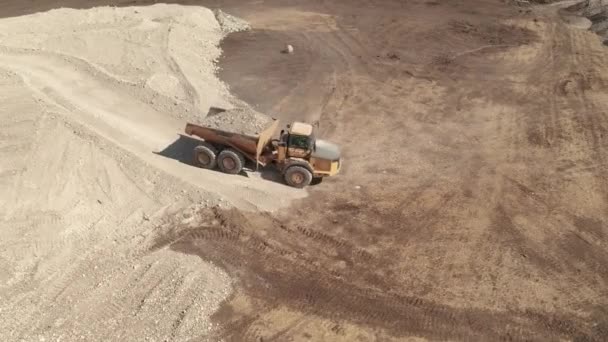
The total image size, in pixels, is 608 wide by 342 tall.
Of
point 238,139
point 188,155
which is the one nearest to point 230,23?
point 188,155

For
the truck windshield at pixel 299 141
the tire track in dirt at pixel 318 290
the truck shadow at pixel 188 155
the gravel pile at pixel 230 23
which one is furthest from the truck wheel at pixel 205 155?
the gravel pile at pixel 230 23

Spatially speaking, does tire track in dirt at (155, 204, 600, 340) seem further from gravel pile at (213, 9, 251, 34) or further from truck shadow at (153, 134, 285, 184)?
gravel pile at (213, 9, 251, 34)

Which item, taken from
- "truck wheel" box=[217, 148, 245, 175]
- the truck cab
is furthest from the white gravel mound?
the truck cab

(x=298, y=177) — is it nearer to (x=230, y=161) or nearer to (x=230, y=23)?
(x=230, y=161)

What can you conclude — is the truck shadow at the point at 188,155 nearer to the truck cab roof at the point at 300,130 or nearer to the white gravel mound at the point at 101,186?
the white gravel mound at the point at 101,186

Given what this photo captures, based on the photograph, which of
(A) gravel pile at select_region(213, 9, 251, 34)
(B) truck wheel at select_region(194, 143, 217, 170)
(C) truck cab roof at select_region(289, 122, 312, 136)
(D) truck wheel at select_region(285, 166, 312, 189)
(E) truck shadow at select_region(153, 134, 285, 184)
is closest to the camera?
(C) truck cab roof at select_region(289, 122, 312, 136)

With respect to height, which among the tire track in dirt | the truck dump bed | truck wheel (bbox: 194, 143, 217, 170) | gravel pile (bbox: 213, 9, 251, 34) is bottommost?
the tire track in dirt

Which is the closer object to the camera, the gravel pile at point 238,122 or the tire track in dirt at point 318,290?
the tire track in dirt at point 318,290

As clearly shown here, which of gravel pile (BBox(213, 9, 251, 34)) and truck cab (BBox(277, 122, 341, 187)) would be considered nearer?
truck cab (BBox(277, 122, 341, 187))
